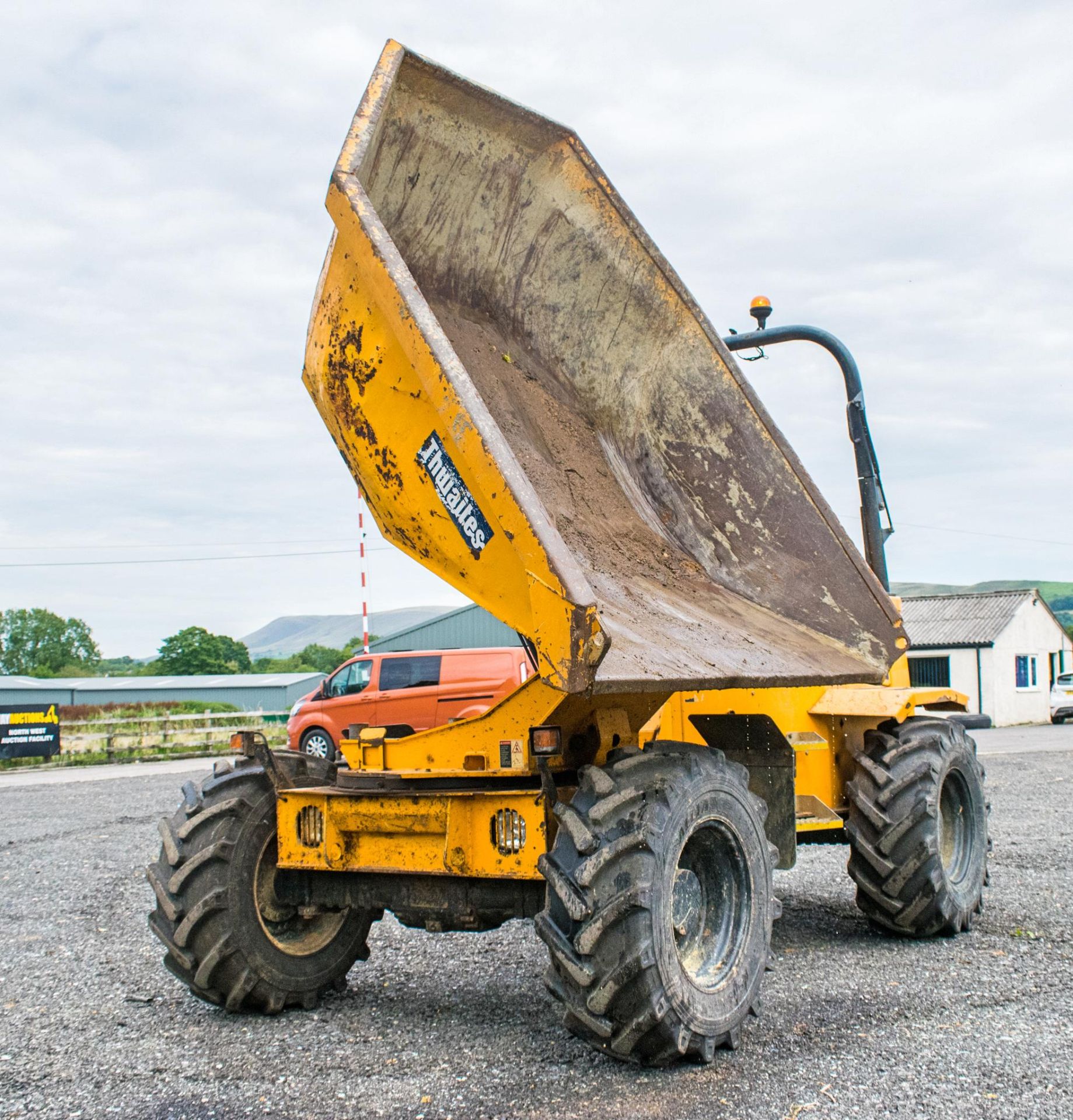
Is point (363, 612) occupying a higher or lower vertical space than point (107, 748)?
higher

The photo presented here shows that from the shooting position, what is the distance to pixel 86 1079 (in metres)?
3.87

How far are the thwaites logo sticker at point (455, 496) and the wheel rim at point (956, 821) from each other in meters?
3.65

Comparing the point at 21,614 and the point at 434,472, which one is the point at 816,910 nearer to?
the point at 434,472

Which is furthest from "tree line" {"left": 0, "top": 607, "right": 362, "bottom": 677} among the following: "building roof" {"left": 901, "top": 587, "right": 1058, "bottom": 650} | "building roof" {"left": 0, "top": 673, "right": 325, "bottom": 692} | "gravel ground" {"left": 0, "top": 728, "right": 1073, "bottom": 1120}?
"gravel ground" {"left": 0, "top": 728, "right": 1073, "bottom": 1120}

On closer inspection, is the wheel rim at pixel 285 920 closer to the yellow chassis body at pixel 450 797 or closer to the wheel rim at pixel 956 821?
the yellow chassis body at pixel 450 797

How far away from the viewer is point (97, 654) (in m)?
92.6

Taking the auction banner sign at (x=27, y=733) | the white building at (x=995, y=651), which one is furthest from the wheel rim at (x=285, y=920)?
the white building at (x=995, y=651)

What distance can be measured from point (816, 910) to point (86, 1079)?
4.36 metres

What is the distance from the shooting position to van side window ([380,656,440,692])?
1617 centimetres

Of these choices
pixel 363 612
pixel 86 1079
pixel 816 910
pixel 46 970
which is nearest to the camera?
pixel 86 1079

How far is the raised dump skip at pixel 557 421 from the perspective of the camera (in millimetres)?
3791

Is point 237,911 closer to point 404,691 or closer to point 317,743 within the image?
point 404,691

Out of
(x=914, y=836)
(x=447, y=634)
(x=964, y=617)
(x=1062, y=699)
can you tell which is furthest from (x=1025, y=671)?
(x=914, y=836)

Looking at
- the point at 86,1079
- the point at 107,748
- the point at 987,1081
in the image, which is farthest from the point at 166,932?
the point at 107,748
